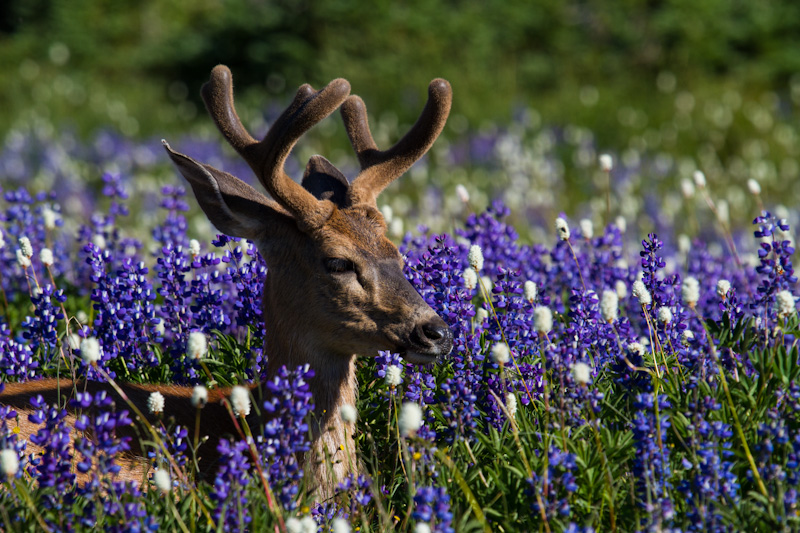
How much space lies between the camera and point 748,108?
15672 millimetres

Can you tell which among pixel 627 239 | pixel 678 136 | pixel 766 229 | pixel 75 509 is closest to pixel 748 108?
pixel 678 136

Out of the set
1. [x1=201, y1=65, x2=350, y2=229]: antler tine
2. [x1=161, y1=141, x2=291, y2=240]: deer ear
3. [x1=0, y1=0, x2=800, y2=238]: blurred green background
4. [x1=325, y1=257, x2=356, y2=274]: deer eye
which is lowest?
[x1=325, y1=257, x2=356, y2=274]: deer eye

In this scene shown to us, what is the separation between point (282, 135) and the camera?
3.95 meters

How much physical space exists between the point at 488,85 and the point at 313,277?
1339 cm

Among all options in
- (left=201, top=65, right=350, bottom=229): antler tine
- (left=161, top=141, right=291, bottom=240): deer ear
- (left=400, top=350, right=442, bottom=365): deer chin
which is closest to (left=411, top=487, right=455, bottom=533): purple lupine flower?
(left=400, top=350, right=442, bottom=365): deer chin

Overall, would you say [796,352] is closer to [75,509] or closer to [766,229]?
[766,229]

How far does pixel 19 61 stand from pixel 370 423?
20242 millimetres

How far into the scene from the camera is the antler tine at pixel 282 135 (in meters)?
3.87

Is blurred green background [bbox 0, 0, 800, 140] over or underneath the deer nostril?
over

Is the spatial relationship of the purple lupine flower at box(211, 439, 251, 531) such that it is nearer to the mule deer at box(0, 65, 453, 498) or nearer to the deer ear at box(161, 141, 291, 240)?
the mule deer at box(0, 65, 453, 498)

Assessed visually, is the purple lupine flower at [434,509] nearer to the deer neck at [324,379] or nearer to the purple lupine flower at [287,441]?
the purple lupine flower at [287,441]

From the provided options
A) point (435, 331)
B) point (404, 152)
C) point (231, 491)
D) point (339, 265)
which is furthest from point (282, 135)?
point (231, 491)

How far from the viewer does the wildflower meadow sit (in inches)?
117

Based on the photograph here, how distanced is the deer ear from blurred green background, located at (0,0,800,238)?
4979 millimetres
